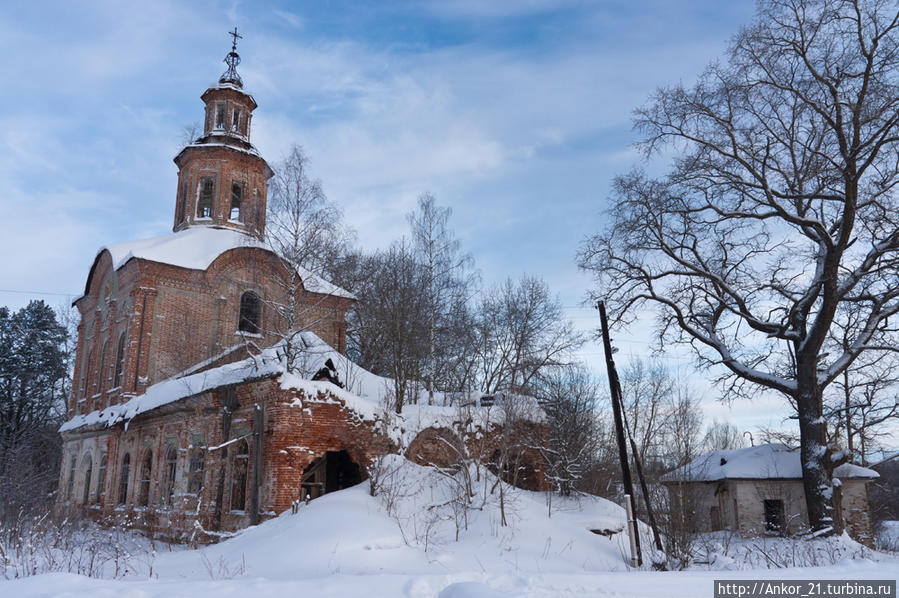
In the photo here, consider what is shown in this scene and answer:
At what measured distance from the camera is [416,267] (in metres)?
28.9

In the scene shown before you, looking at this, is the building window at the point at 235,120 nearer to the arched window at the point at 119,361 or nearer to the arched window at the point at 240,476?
the arched window at the point at 119,361

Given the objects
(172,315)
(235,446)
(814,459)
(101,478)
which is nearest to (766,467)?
(814,459)

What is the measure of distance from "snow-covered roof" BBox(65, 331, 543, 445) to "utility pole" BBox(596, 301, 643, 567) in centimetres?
378

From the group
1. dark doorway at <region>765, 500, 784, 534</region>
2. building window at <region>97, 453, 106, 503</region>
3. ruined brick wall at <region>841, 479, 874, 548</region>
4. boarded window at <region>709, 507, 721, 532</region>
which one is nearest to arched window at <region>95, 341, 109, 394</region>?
building window at <region>97, 453, 106, 503</region>

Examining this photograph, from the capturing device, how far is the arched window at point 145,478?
66.1 ft

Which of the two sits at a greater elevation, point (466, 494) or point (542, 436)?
point (542, 436)

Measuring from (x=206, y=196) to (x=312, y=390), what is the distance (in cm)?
1566

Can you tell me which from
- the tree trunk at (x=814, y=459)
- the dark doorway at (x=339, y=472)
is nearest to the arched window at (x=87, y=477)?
the dark doorway at (x=339, y=472)

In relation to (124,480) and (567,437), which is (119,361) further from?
(567,437)

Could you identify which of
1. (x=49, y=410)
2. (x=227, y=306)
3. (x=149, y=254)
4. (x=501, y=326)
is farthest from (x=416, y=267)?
(x=49, y=410)

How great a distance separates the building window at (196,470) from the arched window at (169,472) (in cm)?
114

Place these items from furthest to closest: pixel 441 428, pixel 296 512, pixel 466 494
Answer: pixel 441 428 → pixel 466 494 → pixel 296 512

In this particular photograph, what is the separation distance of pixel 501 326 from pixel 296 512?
16953 millimetres

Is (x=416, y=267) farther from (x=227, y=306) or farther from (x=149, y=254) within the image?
(x=149, y=254)
